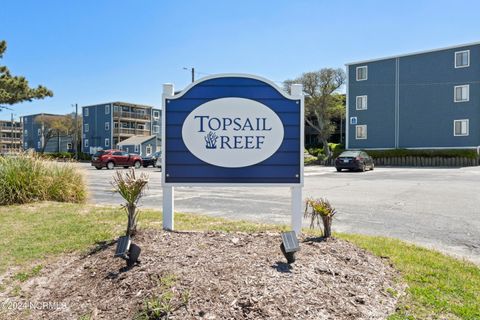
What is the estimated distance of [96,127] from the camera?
198ft

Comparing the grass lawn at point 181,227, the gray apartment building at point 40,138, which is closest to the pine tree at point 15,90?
the grass lawn at point 181,227

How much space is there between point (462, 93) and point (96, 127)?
170 feet

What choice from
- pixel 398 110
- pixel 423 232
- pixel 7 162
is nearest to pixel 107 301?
pixel 423 232

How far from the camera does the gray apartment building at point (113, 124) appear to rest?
58.4 m

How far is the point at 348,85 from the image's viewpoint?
35719mm

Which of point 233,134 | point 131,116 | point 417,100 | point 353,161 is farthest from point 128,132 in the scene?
point 233,134

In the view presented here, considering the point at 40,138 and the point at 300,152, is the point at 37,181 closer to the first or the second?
the point at 300,152

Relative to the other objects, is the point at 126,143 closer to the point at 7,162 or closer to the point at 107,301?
the point at 7,162

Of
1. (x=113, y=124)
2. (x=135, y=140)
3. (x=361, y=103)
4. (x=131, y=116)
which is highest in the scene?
(x=131, y=116)

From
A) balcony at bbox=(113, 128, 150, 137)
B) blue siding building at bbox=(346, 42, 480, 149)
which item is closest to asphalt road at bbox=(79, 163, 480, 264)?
blue siding building at bbox=(346, 42, 480, 149)

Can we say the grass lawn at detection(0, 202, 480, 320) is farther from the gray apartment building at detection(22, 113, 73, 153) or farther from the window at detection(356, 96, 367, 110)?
the gray apartment building at detection(22, 113, 73, 153)

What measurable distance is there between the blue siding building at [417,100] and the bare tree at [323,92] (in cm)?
302

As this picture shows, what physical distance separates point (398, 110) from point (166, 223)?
107 feet

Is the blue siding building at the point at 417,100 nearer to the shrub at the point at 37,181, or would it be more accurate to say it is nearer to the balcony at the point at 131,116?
the shrub at the point at 37,181
